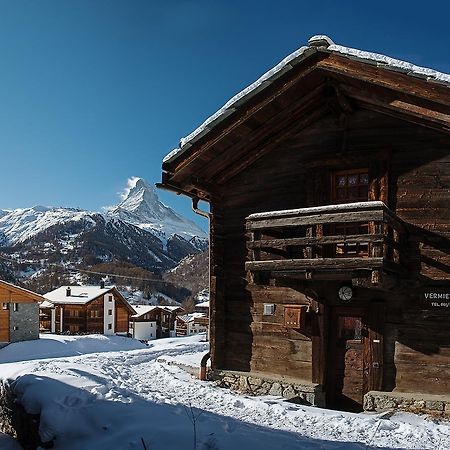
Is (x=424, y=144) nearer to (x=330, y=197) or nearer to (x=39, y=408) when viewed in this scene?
(x=330, y=197)

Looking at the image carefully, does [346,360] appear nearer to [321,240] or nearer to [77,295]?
[321,240]

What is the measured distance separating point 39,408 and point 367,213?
21.2ft

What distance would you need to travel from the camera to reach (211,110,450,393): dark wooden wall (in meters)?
9.59

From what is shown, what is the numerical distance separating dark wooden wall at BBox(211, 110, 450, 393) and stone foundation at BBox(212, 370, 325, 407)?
0.22 metres

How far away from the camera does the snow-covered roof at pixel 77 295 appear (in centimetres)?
5494

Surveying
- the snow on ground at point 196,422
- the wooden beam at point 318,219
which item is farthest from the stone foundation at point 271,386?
the wooden beam at point 318,219

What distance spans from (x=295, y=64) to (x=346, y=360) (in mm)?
6533

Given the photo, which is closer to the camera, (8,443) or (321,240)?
(8,443)

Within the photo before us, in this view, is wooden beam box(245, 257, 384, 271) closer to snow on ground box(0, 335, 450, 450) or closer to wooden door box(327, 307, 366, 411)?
wooden door box(327, 307, 366, 411)

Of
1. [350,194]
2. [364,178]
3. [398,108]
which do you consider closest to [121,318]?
[350,194]

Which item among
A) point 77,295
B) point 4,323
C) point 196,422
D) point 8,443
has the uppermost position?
point 196,422

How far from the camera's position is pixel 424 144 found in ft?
32.4

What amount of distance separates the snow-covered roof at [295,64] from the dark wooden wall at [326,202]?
53.0 inches

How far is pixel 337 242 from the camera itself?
9000 millimetres
